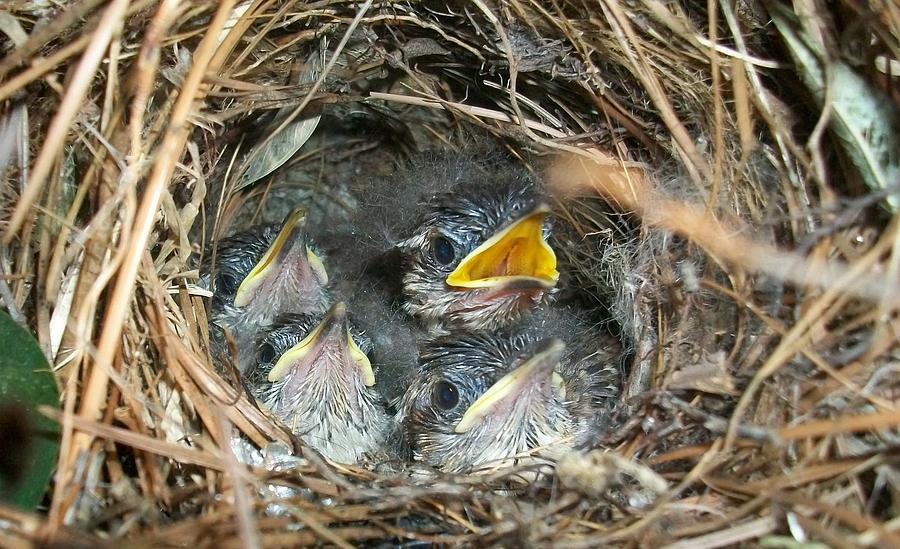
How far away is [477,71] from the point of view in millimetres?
1766

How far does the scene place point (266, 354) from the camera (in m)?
1.59

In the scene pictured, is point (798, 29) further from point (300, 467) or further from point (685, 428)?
point (300, 467)

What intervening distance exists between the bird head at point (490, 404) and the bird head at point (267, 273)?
0.42 meters

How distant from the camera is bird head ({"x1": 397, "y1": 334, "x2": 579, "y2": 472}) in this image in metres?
1.40

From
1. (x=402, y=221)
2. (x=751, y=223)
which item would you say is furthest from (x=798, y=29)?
(x=402, y=221)

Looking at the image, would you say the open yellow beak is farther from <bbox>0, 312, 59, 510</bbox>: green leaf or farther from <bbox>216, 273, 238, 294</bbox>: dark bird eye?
<bbox>0, 312, 59, 510</bbox>: green leaf

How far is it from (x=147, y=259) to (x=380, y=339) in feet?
2.40

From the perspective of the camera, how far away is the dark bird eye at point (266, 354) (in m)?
1.58

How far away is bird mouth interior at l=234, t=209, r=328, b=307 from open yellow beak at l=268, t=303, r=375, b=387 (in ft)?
0.83

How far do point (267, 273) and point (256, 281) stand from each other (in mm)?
33

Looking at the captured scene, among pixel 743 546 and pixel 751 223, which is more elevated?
pixel 751 223

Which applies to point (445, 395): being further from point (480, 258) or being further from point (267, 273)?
point (267, 273)

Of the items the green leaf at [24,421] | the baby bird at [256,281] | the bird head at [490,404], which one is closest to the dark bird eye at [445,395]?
the bird head at [490,404]

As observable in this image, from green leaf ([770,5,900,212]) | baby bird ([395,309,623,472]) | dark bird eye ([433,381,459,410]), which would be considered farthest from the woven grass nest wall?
dark bird eye ([433,381,459,410])
